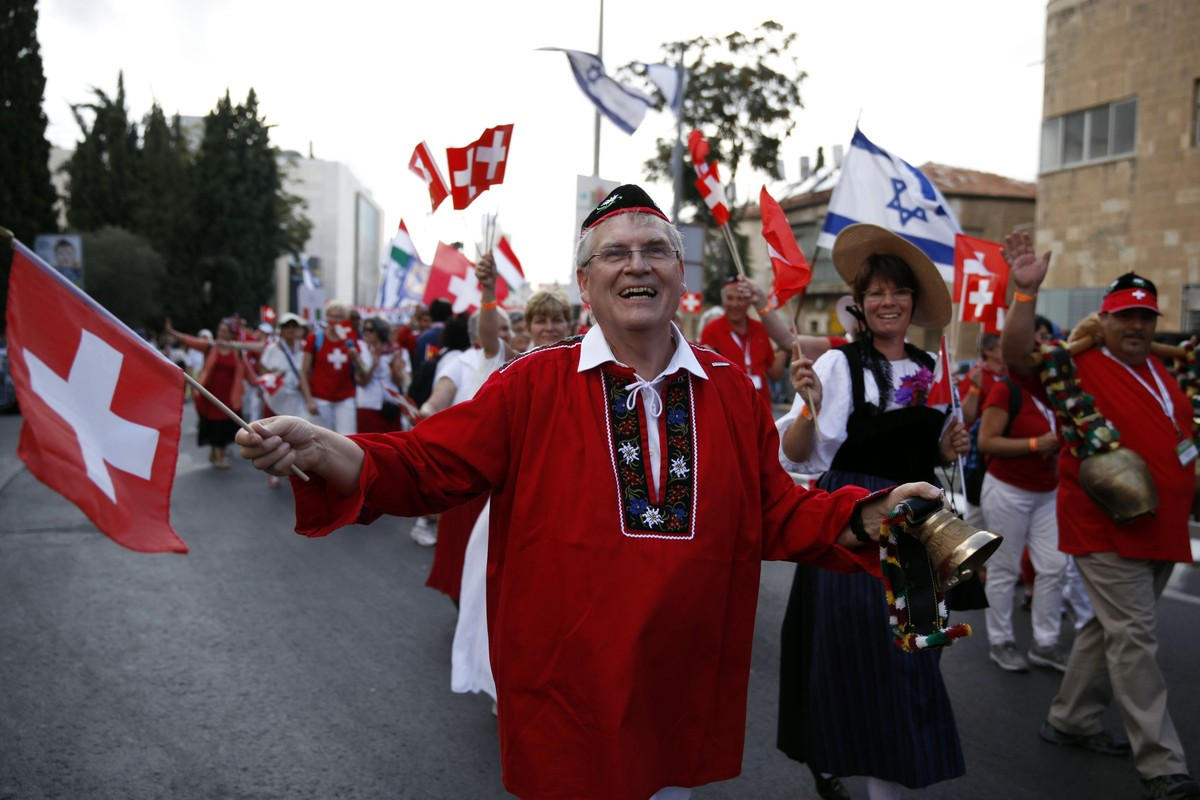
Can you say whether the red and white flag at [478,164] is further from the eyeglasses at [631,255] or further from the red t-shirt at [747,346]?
the eyeglasses at [631,255]

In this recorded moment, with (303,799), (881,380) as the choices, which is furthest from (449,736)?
(881,380)

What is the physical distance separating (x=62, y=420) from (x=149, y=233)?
54787 mm

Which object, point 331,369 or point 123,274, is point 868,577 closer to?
point 331,369

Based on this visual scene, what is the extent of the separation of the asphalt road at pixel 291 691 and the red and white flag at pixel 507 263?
5924mm

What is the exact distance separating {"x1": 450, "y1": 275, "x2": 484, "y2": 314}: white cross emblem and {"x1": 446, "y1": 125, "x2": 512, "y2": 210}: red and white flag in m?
3.57

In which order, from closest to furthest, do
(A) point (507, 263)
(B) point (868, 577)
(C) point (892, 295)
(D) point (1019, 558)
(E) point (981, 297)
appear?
(B) point (868, 577)
(C) point (892, 295)
(D) point (1019, 558)
(E) point (981, 297)
(A) point (507, 263)

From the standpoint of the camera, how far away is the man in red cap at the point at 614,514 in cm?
222

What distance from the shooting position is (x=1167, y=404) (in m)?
4.43

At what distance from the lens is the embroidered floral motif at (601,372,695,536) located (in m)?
2.30

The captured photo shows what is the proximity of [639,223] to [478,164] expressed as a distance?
4588 millimetres

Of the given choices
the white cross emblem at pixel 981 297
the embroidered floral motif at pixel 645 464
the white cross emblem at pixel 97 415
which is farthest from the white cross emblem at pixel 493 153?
the embroidered floral motif at pixel 645 464

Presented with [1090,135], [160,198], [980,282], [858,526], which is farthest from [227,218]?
[858,526]

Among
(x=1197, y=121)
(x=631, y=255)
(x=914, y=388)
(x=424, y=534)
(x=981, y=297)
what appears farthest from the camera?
(x=1197, y=121)

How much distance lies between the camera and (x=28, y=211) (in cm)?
3656
